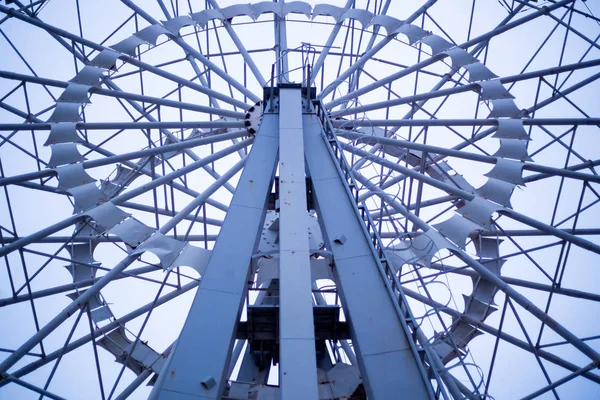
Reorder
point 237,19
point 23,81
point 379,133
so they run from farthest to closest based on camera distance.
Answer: point 379,133 → point 237,19 → point 23,81

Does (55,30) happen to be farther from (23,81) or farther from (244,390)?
(244,390)

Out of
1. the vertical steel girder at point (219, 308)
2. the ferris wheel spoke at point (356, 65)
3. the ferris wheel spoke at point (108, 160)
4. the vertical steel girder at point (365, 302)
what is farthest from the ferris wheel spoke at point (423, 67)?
the vertical steel girder at point (219, 308)

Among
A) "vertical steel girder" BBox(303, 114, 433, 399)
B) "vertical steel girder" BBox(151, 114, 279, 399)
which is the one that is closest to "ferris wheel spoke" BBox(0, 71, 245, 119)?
"vertical steel girder" BBox(151, 114, 279, 399)

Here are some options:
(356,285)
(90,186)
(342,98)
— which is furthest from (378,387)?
(342,98)

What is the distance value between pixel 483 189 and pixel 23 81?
45.1ft

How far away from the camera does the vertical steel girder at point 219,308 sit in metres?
9.96

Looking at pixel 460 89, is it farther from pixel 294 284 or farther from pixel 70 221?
pixel 70 221

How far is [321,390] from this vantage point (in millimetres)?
16906

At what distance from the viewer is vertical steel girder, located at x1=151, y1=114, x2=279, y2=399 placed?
32.7ft

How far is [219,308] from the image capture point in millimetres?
11031

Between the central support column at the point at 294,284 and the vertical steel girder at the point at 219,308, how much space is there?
1.23 metres

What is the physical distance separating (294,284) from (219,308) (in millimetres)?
1741

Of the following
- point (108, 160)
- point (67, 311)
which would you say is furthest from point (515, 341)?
point (108, 160)

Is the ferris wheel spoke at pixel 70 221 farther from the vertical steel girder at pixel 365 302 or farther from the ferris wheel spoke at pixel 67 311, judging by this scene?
the vertical steel girder at pixel 365 302
